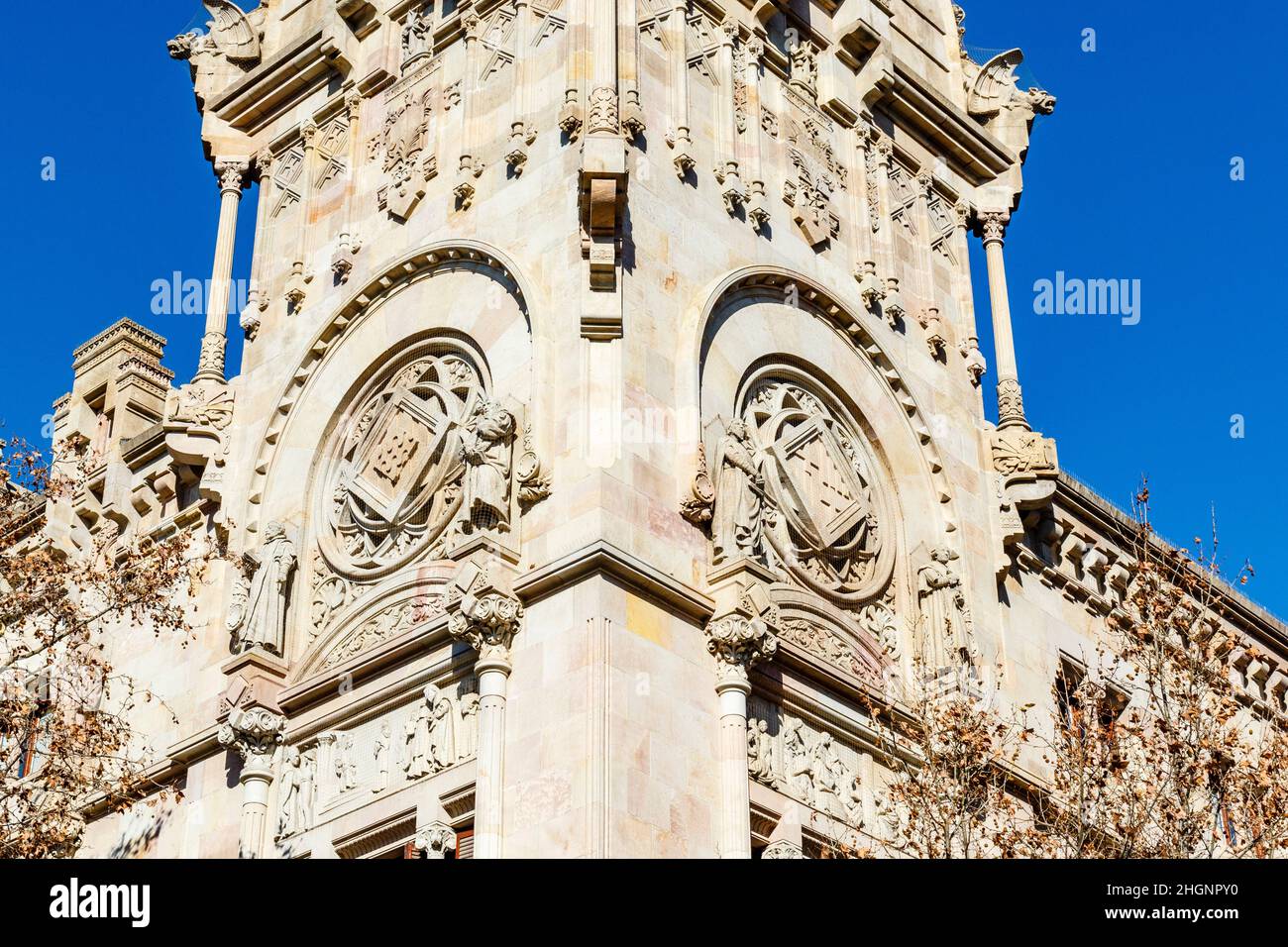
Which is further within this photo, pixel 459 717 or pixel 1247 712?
pixel 1247 712

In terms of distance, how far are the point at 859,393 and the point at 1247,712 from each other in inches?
449

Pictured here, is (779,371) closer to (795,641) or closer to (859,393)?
(859,393)

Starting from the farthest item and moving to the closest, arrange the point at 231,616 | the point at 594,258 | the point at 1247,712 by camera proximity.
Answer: the point at 1247,712 < the point at 231,616 < the point at 594,258

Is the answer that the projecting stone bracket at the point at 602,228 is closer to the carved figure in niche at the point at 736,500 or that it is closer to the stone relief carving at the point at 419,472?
the stone relief carving at the point at 419,472

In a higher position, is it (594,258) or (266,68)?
(266,68)

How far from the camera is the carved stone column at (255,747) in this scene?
2566 centimetres

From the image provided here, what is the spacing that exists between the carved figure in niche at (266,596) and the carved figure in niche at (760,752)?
6.54m

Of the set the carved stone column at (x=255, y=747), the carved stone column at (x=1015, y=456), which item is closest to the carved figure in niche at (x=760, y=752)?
the carved stone column at (x=255, y=747)

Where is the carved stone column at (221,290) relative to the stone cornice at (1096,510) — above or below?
above

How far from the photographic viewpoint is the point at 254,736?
85.2ft

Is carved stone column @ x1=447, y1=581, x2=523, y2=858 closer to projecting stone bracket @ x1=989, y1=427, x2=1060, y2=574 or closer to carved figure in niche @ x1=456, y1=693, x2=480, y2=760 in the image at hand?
carved figure in niche @ x1=456, y1=693, x2=480, y2=760

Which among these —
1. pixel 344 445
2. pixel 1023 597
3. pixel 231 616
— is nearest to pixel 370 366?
pixel 344 445

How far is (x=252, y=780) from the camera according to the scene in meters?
25.9

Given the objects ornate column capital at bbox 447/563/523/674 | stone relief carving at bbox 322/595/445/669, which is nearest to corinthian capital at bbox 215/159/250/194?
stone relief carving at bbox 322/595/445/669
